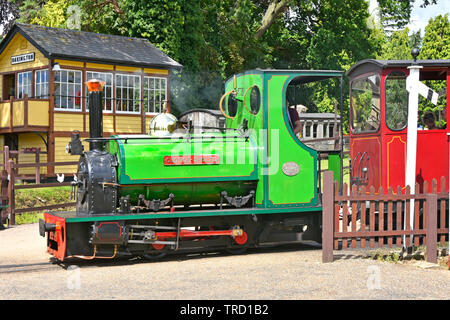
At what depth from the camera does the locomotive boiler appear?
A: 30.6 ft

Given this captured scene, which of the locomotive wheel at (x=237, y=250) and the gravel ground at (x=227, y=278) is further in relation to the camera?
the locomotive wheel at (x=237, y=250)

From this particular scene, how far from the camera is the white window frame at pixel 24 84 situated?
77.5 ft

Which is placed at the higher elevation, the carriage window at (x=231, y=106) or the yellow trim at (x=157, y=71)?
the yellow trim at (x=157, y=71)

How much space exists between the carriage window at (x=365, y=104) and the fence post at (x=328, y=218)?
2.41m

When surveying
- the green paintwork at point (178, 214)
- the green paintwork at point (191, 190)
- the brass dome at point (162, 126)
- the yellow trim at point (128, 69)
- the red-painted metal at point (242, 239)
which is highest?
the yellow trim at point (128, 69)

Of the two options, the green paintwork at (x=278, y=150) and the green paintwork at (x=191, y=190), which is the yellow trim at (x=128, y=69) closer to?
the green paintwork at (x=278, y=150)

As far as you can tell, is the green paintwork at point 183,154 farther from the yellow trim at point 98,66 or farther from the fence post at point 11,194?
the yellow trim at point 98,66

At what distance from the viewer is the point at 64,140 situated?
2294cm

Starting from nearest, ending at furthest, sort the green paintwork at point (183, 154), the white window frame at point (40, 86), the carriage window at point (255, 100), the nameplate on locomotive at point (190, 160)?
the green paintwork at point (183, 154) < the nameplate on locomotive at point (190, 160) < the carriage window at point (255, 100) < the white window frame at point (40, 86)

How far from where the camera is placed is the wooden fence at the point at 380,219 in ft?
30.4

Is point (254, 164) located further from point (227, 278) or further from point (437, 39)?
point (437, 39)

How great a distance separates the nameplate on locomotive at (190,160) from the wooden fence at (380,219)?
68.6 inches

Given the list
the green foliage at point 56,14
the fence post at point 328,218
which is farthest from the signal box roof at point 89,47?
the fence post at point 328,218

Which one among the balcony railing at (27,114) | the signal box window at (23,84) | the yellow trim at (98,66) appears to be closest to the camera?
the balcony railing at (27,114)
